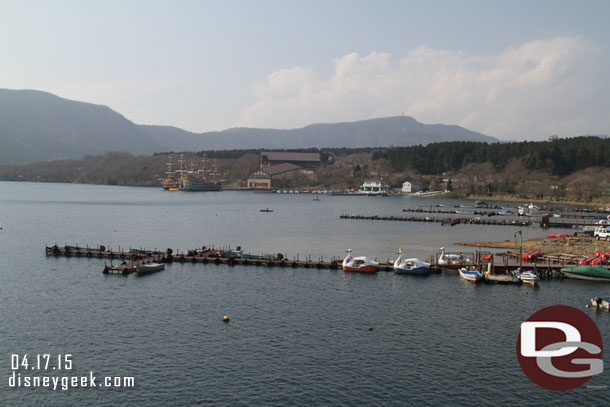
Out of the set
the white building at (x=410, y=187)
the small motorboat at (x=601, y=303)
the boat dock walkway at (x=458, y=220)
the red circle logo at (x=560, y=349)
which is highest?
the white building at (x=410, y=187)

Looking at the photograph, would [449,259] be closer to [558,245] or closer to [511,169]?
[558,245]

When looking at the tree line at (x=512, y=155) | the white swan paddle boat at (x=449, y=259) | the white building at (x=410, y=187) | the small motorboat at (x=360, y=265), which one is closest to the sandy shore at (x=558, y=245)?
the white swan paddle boat at (x=449, y=259)

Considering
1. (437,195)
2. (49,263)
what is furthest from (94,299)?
(437,195)

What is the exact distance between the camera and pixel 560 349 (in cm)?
2148

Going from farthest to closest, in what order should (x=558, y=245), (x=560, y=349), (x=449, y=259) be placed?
(x=558, y=245)
(x=449, y=259)
(x=560, y=349)

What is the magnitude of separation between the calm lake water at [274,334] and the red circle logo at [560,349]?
52 centimetres

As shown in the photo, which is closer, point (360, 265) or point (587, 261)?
point (360, 265)

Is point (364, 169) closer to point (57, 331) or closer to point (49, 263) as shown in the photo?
point (49, 263)

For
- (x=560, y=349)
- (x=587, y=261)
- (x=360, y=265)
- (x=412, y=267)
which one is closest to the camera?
(x=560, y=349)

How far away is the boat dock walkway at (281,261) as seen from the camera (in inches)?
1478

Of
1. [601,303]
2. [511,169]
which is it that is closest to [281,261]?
[601,303]

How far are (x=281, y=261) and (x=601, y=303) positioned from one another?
70.8 feet

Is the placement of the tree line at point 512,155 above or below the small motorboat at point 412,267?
above

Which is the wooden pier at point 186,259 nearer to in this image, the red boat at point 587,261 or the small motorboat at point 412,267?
the small motorboat at point 412,267
